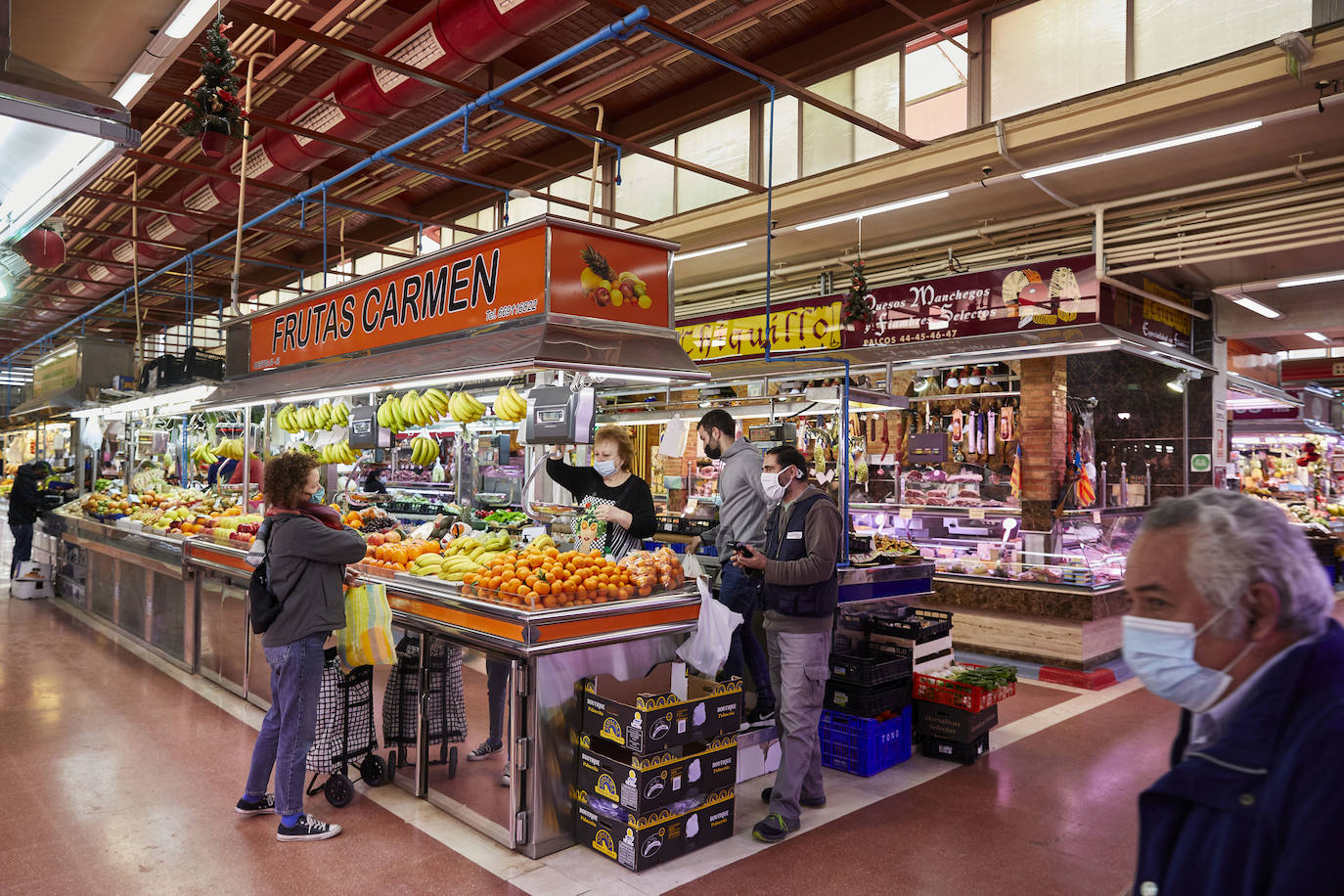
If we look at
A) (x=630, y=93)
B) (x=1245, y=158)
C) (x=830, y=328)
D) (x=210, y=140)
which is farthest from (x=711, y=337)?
(x=210, y=140)

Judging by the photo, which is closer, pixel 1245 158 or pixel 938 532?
pixel 1245 158

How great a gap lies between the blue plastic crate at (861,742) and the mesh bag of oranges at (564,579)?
4.73 feet

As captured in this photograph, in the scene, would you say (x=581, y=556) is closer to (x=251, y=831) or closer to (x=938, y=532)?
(x=251, y=831)

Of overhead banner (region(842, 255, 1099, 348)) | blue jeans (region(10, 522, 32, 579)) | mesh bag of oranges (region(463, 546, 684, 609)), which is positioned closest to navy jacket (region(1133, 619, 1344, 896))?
mesh bag of oranges (region(463, 546, 684, 609))

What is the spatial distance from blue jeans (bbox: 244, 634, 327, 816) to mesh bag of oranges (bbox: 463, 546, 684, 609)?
31.7 inches

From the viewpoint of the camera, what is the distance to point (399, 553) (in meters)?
5.23

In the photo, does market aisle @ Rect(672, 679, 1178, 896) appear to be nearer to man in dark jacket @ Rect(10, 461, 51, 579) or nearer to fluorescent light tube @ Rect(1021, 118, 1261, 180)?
fluorescent light tube @ Rect(1021, 118, 1261, 180)

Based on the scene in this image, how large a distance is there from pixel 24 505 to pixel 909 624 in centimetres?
1146

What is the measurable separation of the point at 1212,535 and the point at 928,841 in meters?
3.26

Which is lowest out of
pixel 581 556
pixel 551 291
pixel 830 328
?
pixel 581 556

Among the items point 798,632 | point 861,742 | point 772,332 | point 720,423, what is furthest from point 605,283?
point 772,332

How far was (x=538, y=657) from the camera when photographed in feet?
12.7

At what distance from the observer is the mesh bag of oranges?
402cm

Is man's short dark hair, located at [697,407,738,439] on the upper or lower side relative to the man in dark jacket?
upper
